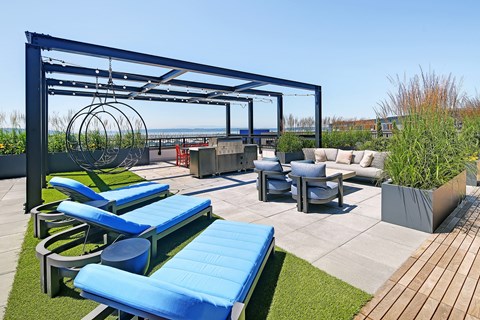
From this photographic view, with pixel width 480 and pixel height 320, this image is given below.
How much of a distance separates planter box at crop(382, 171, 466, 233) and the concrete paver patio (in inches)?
5.9

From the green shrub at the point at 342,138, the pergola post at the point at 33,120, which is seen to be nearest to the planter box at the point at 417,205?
the pergola post at the point at 33,120

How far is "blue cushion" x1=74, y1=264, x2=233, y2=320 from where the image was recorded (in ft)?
3.44

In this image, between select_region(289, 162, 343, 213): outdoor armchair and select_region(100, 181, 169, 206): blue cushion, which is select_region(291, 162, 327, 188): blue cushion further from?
select_region(100, 181, 169, 206): blue cushion

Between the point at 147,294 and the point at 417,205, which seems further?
the point at 417,205

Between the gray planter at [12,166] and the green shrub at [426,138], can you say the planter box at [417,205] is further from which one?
the gray planter at [12,166]

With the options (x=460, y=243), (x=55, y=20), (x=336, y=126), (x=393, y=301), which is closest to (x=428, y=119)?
(x=460, y=243)

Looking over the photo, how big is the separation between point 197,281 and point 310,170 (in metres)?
2.94

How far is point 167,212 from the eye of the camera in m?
3.45

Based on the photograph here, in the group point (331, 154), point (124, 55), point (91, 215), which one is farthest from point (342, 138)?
point (91, 215)

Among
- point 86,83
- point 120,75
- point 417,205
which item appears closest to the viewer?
point 417,205

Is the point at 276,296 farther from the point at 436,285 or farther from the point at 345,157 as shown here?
the point at 345,157

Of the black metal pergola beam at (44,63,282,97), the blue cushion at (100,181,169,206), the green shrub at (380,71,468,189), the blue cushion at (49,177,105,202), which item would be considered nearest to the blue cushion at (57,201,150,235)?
the blue cushion at (49,177,105,202)

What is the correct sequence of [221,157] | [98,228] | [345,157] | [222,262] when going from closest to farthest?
[222,262] → [98,228] → [345,157] → [221,157]

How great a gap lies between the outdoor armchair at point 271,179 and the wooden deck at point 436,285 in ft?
7.88
